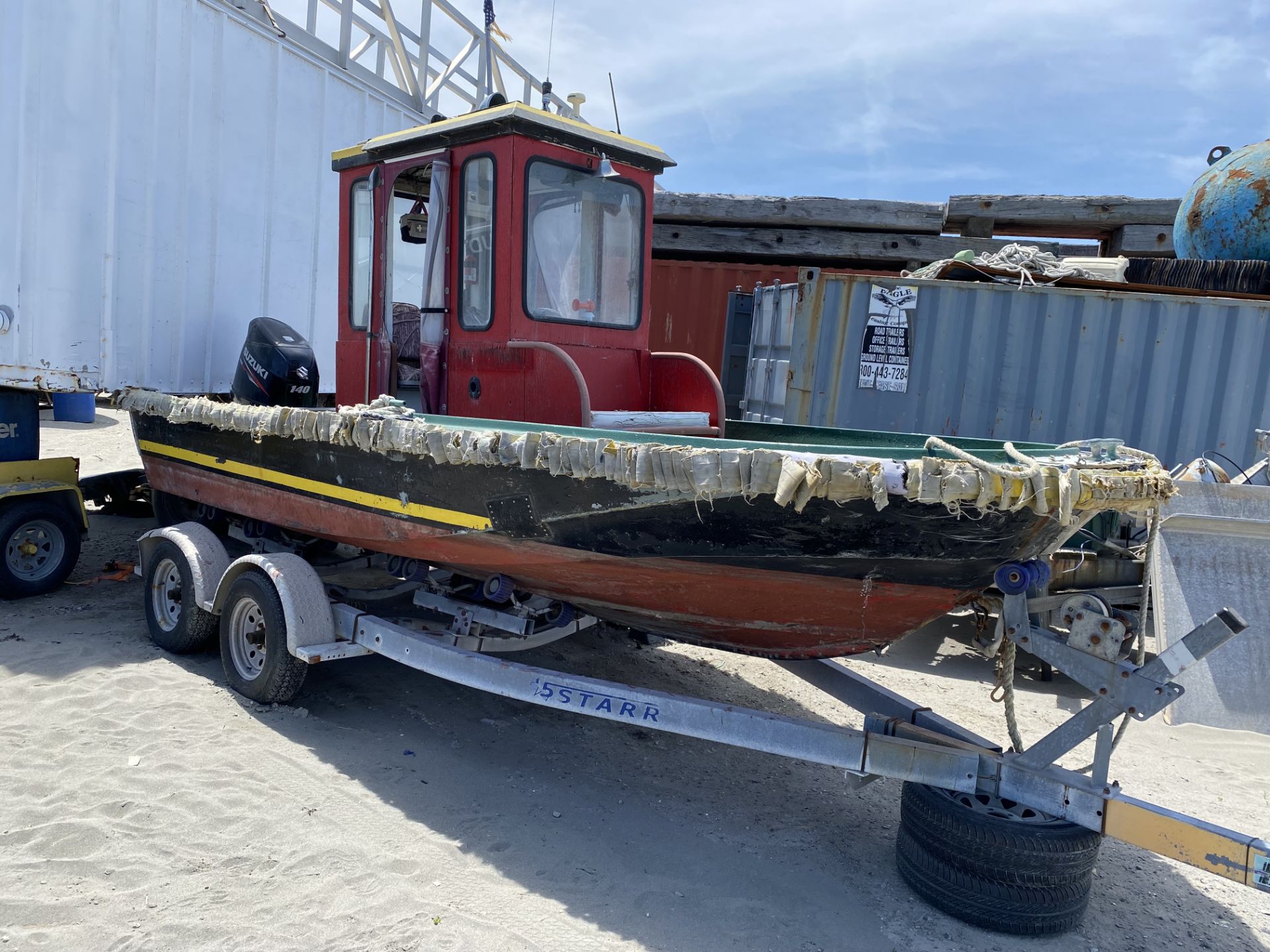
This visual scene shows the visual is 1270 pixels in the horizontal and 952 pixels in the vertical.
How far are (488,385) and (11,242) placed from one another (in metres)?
2.91

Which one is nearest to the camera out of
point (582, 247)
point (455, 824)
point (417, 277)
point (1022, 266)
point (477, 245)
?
point (455, 824)

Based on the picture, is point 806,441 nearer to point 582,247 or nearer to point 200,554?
point 582,247

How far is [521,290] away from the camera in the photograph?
11.9ft

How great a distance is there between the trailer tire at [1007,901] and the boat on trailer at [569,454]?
2.49 ft

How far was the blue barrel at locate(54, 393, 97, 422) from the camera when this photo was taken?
375 inches

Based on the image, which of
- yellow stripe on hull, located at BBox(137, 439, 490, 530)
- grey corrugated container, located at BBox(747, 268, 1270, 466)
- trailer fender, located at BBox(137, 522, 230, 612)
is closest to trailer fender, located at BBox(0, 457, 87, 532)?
yellow stripe on hull, located at BBox(137, 439, 490, 530)

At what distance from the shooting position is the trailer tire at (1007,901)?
2668 millimetres

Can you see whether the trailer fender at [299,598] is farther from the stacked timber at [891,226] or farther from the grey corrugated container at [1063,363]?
the stacked timber at [891,226]

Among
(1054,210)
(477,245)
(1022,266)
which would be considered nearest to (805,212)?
(1054,210)

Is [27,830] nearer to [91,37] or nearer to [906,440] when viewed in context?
[906,440]

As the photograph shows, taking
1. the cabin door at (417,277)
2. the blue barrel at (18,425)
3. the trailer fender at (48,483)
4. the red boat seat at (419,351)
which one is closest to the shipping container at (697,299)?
the cabin door at (417,277)

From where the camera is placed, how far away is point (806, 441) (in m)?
3.98

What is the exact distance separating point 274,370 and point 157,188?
150 centimetres

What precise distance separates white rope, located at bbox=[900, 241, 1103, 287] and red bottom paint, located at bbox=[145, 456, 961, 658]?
4076mm
